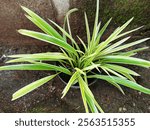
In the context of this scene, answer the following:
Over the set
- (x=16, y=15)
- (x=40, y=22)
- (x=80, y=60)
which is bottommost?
(x=80, y=60)

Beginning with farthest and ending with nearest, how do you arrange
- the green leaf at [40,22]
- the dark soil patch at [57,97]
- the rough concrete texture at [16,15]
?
the dark soil patch at [57,97] → the rough concrete texture at [16,15] → the green leaf at [40,22]

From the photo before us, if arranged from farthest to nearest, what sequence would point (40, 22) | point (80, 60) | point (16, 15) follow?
point (16, 15) < point (80, 60) < point (40, 22)

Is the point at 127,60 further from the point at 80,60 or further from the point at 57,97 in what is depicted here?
the point at 57,97

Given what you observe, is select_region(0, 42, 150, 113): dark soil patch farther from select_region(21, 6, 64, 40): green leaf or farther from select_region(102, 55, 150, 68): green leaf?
select_region(21, 6, 64, 40): green leaf

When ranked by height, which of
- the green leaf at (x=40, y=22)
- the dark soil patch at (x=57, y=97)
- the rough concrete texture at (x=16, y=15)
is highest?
the rough concrete texture at (x=16, y=15)

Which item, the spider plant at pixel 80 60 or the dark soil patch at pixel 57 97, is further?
the dark soil patch at pixel 57 97

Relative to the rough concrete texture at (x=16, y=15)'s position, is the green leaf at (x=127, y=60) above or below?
below

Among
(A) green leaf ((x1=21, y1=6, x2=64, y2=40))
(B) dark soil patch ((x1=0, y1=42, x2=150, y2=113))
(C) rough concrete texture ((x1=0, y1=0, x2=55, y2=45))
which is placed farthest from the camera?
(B) dark soil patch ((x1=0, y1=42, x2=150, y2=113))

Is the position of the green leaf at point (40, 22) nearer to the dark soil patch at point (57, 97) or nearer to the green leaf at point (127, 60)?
the green leaf at point (127, 60)

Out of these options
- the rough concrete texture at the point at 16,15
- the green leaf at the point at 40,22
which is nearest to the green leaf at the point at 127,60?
the green leaf at the point at 40,22

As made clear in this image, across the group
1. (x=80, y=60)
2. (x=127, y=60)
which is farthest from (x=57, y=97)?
(x=127, y=60)

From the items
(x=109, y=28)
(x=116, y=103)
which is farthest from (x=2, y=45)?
(x=116, y=103)

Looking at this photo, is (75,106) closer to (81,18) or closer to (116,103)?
(116,103)

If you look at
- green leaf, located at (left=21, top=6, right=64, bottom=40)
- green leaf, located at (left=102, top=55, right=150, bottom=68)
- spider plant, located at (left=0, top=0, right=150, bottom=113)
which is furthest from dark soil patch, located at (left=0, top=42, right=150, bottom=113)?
green leaf, located at (left=21, top=6, right=64, bottom=40)
